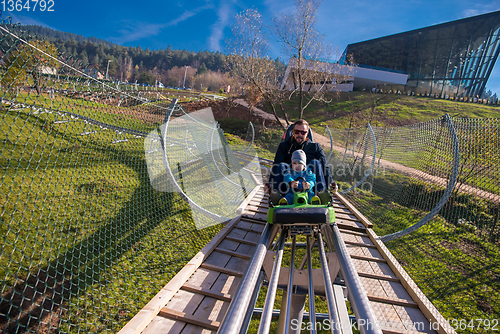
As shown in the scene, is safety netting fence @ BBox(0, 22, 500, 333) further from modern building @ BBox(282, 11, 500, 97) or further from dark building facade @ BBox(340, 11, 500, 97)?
dark building facade @ BBox(340, 11, 500, 97)

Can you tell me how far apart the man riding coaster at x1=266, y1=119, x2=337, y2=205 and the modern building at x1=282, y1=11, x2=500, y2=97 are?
79.6 ft

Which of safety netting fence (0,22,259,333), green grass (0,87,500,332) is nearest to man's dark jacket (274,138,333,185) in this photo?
safety netting fence (0,22,259,333)

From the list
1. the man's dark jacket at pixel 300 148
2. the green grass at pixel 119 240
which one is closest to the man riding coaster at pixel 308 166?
the man's dark jacket at pixel 300 148

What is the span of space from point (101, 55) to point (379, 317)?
10150cm

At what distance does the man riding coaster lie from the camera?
2.61 metres

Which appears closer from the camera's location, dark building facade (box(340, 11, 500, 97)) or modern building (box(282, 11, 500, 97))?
dark building facade (box(340, 11, 500, 97))

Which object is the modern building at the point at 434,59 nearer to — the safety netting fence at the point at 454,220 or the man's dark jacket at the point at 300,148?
the safety netting fence at the point at 454,220

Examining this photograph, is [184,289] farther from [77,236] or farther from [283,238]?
[77,236]

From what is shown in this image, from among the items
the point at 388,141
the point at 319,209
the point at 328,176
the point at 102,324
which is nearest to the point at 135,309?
the point at 102,324

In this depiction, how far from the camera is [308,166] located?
10.7 ft

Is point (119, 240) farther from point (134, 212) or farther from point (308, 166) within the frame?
point (308, 166)

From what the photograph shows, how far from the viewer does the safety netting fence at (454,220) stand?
3047 mm

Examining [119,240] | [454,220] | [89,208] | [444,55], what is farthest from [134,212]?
[444,55]

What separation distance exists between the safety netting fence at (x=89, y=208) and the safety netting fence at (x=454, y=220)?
3.23m
